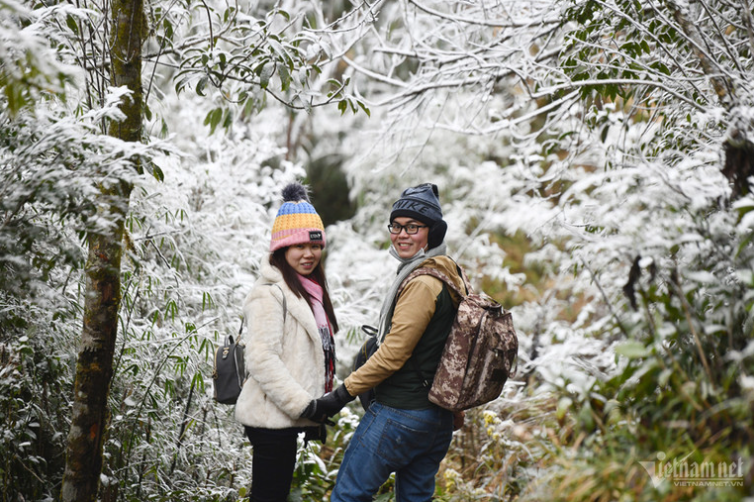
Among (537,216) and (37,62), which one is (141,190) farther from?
(537,216)

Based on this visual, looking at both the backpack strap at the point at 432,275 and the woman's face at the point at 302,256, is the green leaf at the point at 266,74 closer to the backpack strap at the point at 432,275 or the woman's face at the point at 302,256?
the woman's face at the point at 302,256

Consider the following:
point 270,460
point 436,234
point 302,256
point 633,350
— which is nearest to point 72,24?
point 302,256

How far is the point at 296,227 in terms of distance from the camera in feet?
8.93

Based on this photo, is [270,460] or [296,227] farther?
[296,227]

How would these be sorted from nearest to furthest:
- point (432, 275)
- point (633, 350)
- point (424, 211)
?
point (633, 350), point (432, 275), point (424, 211)

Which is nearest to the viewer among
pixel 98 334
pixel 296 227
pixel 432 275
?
pixel 98 334

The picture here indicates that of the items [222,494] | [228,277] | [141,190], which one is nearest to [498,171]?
[228,277]

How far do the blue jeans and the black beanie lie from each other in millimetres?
837

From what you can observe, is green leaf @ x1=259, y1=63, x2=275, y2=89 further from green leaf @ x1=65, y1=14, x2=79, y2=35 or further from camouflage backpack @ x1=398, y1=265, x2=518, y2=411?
camouflage backpack @ x1=398, y1=265, x2=518, y2=411

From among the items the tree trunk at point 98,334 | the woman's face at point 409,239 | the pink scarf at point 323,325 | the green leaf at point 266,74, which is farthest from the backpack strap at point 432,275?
the tree trunk at point 98,334

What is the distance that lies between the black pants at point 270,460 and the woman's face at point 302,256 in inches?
31.9

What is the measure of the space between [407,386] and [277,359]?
627 mm

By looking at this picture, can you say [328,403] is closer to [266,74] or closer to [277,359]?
[277,359]

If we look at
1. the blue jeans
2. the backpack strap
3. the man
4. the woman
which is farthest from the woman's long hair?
the blue jeans
